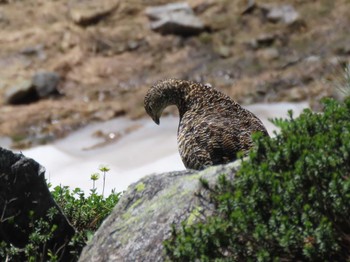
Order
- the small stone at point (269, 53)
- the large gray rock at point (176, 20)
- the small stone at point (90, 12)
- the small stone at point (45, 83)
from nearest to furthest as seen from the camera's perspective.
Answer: the small stone at point (45, 83)
the small stone at point (269, 53)
the large gray rock at point (176, 20)
the small stone at point (90, 12)

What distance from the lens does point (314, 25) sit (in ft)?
50.5

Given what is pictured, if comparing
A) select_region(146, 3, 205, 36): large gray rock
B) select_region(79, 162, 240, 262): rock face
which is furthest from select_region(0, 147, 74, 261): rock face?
select_region(146, 3, 205, 36): large gray rock

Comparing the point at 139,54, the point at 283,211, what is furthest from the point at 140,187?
the point at 139,54

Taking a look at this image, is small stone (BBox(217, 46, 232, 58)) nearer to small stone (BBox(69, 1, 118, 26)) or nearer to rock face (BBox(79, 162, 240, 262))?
small stone (BBox(69, 1, 118, 26))

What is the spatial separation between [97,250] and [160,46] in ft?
33.3

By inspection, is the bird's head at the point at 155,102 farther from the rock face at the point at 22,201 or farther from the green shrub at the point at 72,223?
the rock face at the point at 22,201

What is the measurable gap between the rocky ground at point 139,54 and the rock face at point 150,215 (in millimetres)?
7968

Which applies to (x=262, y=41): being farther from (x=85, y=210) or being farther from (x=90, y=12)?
(x=85, y=210)

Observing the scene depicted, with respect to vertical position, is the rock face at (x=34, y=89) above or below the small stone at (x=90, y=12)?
below

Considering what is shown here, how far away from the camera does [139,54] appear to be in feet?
50.9

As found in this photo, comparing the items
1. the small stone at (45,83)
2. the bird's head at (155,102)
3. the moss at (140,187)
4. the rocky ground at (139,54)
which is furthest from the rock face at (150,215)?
the small stone at (45,83)

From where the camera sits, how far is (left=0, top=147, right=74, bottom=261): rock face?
6.08m

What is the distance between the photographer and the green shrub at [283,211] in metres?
4.70

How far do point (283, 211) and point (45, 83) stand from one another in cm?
1025
